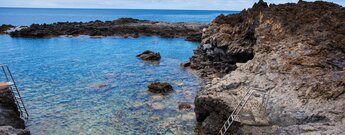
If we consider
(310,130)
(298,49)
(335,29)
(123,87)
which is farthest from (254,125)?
(123,87)

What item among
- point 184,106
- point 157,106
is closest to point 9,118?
point 157,106

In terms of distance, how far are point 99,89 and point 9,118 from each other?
14.8m

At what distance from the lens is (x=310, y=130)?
535 inches

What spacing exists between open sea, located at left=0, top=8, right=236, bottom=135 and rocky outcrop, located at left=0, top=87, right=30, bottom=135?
2.22 m

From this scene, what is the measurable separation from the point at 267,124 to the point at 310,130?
110 inches

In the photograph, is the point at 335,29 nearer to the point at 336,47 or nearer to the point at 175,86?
the point at 336,47

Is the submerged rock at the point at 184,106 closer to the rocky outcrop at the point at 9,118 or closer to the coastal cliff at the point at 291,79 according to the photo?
the coastal cliff at the point at 291,79

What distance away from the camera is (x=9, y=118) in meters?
19.0

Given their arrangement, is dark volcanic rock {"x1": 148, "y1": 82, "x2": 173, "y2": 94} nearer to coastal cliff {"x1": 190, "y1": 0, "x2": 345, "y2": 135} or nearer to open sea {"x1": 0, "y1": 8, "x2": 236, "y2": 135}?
open sea {"x1": 0, "y1": 8, "x2": 236, "y2": 135}

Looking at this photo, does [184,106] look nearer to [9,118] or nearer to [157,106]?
[157,106]

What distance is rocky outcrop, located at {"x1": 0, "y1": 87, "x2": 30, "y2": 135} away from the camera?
15.1 metres

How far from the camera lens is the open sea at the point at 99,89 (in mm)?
23125

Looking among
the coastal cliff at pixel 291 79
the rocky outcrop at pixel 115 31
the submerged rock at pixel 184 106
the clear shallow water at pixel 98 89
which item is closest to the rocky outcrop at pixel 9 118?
the clear shallow water at pixel 98 89

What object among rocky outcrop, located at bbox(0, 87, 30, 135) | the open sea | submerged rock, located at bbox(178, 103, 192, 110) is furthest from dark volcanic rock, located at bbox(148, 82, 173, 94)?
rocky outcrop, located at bbox(0, 87, 30, 135)
